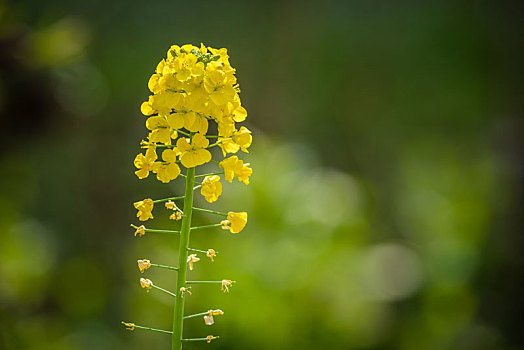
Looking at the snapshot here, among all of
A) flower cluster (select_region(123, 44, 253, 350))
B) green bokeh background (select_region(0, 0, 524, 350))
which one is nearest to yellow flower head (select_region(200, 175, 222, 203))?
flower cluster (select_region(123, 44, 253, 350))

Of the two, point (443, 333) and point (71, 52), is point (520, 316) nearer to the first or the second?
point (443, 333)

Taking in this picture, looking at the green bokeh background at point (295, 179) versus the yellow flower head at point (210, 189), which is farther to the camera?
the green bokeh background at point (295, 179)

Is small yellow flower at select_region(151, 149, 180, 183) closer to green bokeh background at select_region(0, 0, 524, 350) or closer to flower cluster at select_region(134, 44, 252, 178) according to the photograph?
flower cluster at select_region(134, 44, 252, 178)

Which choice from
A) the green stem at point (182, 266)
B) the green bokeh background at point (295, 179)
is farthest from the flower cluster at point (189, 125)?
the green bokeh background at point (295, 179)

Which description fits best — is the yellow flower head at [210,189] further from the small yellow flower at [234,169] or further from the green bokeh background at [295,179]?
the green bokeh background at [295,179]

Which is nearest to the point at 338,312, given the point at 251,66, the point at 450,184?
the point at 450,184

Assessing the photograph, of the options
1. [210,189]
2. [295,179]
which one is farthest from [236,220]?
[295,179]
